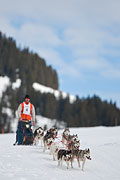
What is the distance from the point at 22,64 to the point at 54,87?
2125 cm

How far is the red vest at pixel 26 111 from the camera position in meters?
13.9

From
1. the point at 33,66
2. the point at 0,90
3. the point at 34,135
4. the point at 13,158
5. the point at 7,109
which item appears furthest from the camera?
the point at 33,66

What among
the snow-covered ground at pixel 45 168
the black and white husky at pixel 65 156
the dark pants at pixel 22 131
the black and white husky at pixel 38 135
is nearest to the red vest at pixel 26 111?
the dark pants at pixel 22 131

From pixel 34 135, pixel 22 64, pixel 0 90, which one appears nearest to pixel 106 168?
pixel 34 135

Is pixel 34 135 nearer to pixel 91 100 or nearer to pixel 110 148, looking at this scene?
pixel 110 148

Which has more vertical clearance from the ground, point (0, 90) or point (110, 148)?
point (0, 90)

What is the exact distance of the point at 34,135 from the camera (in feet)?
45.6

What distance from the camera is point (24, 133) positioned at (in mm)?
14102

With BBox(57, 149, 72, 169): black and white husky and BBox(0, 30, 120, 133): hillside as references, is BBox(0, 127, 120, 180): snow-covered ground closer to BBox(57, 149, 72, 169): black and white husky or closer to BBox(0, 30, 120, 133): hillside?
BBox(57, 149, 72, 169): black and white husky

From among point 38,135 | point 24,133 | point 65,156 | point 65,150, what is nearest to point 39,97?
point 24,133

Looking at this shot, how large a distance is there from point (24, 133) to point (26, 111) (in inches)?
42.5

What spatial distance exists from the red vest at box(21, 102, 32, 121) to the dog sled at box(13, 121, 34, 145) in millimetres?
256

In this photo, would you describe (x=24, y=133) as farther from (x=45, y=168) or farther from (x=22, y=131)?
(x=45, y=168)

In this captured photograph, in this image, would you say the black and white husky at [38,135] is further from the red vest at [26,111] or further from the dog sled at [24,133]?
the red vest at [26,111]
